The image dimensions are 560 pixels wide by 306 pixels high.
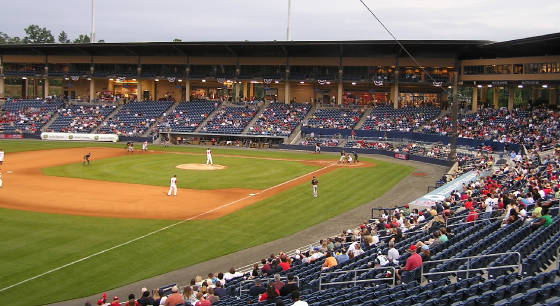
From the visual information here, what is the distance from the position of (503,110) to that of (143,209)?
46.6 metres

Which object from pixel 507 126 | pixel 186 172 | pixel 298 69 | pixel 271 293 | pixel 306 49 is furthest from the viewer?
pixel 298 69

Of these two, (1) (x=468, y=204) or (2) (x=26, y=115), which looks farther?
(2) (x=26, y=115)

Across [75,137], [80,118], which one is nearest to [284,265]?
[75,137]

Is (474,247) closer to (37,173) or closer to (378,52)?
(37,173)

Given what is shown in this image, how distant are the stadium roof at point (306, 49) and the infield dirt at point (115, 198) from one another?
101 feet

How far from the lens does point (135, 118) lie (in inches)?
3009

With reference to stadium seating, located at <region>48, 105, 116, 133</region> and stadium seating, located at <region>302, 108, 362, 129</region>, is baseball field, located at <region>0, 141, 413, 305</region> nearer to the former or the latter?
stadium seating, located at <region>302, 108, 362, 129</region>

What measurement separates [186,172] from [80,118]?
40990 mm

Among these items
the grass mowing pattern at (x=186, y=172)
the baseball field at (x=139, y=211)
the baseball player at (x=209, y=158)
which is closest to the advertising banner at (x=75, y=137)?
the baseball field at (x=139, y=211)

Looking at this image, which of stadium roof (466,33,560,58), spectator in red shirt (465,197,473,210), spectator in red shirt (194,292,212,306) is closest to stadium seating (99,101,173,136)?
stadium roof (466,33,560,58)

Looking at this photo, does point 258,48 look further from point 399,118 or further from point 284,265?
point 284,265

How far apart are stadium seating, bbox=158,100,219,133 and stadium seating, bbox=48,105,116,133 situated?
34.4ft

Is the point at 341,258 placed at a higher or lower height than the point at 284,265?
higher

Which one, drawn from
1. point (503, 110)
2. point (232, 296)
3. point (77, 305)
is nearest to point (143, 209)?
point (77, 305)
